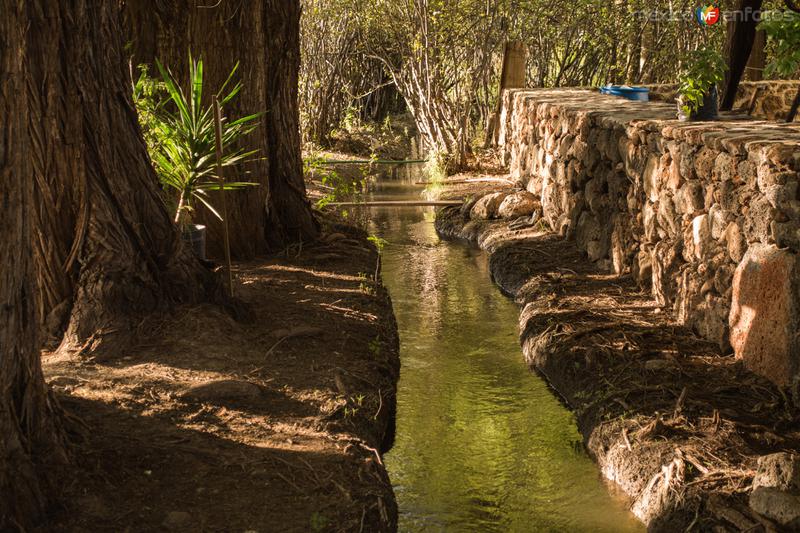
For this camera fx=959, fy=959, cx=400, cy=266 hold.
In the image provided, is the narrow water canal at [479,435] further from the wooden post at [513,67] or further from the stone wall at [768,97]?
the wooden post at [513,67]

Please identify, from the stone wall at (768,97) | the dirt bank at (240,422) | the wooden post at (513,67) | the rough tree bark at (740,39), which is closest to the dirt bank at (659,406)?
the dirt bank at (240,422)

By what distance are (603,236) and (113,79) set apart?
13.7ft

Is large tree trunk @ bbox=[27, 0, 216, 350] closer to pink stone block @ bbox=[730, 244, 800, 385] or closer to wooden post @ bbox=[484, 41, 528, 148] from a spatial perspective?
pink stone block @ bbox=[730, 244, 800, 385]

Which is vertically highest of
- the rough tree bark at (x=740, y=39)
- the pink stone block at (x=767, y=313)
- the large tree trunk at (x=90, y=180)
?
the rough tree bark at (x=740, y=39)

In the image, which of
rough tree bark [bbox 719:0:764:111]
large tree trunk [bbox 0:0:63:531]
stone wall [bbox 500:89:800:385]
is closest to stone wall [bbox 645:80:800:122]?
stone wall [bbox 500:89:800:385]

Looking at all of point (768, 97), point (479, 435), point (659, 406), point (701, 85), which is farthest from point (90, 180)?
point (768, 97)

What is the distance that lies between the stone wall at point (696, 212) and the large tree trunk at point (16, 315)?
330 centimetres

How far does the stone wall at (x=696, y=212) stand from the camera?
15.1ft

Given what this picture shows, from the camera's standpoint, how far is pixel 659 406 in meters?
4.73

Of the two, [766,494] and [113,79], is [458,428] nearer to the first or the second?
[766,494]

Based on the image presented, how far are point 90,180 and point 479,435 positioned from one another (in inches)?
94.2

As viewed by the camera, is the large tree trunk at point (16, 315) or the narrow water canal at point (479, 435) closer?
the large tree trunk at point (16, 315)

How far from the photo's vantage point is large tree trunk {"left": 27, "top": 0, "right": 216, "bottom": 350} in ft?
15.1

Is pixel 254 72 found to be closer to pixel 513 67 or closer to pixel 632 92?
pixel 632 92
